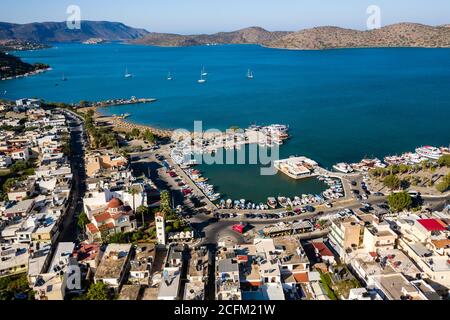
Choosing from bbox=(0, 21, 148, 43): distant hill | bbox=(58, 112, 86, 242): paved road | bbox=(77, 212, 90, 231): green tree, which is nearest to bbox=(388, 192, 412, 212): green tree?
bbox=(77, 212, 90, 231): green tree

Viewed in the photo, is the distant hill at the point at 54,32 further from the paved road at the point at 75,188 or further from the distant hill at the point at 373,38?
the paved road at the point at 75,188

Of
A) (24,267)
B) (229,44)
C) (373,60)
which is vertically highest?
(229,44)

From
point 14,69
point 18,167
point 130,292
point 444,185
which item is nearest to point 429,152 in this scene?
point 444,185

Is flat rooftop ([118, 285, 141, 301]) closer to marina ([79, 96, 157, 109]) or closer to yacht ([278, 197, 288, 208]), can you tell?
yacht ([278, 197, 288, 208])

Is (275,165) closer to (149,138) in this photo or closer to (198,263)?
(149,138)

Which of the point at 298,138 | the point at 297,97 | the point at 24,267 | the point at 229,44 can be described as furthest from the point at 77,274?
the point at 229,44
